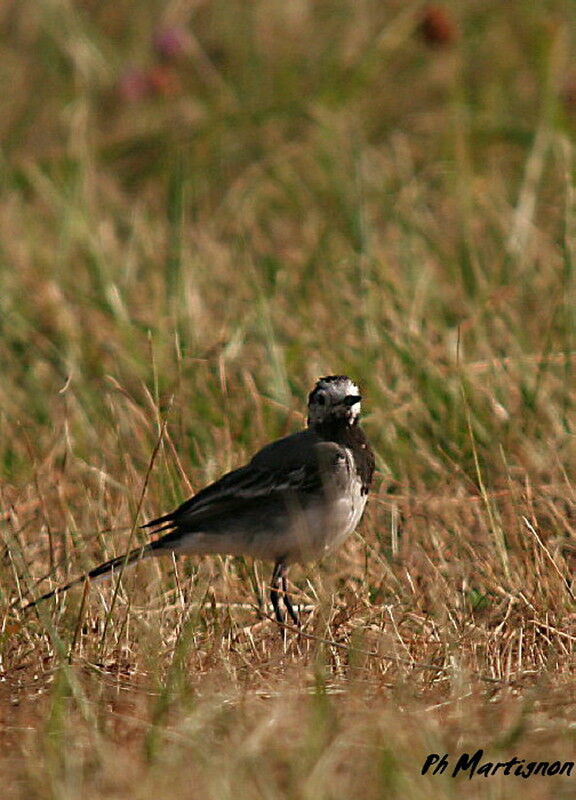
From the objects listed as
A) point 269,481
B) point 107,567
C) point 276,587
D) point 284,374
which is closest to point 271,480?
point 269,481

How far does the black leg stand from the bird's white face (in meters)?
0.59

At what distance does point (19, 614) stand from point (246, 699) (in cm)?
89

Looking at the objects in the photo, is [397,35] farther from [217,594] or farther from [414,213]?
[217,594]

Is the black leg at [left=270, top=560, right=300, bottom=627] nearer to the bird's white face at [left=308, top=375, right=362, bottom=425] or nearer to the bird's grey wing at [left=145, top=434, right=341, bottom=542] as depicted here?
the bird's grey wing at [left=145, top=434, right=341, bottom=542]

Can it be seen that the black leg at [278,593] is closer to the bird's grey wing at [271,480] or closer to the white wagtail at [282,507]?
the white wagtail at [282,507]

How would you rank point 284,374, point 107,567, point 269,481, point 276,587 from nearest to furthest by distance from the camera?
point 107,567 → point 276,587 → point 269,481 → point 284,374

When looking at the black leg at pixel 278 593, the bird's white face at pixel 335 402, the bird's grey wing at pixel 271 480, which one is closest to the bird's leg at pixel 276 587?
the black leg at pixel 278 593

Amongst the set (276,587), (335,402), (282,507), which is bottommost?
(276,587)

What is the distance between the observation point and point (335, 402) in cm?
551

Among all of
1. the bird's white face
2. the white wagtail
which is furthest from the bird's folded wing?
the bird's white face

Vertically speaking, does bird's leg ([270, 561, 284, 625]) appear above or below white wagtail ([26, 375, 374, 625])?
below

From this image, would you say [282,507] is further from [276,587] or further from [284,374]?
[284,374]

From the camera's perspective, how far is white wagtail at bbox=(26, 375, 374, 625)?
5.11 metres

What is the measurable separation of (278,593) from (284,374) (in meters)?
1.69
